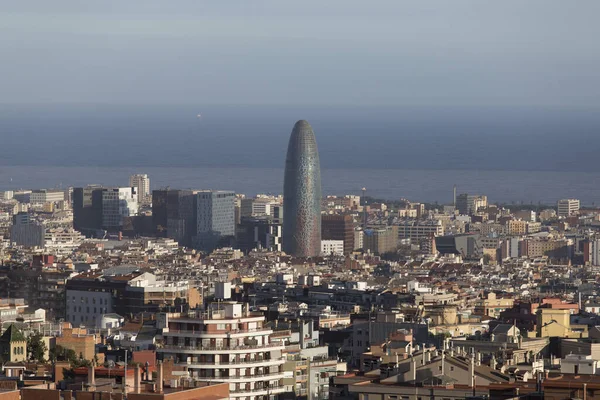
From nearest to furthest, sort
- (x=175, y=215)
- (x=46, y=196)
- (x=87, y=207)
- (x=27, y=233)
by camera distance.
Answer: (x=27, y=233) < (x=175, y=215) < (x=87, y=207) < (x=46, y=196)

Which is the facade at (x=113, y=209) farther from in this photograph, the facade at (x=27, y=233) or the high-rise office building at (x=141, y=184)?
the high-rise office building at (x=141, y=184)

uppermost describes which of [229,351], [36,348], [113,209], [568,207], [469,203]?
[469,203]

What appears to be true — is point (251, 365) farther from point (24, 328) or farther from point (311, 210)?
point (311, 210)

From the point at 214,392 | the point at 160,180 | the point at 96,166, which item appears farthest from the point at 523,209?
the point at 214,392

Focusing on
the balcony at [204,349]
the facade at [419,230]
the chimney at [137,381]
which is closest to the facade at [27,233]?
the facade at [419,230]

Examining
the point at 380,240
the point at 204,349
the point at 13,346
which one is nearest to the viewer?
the point at 204,349

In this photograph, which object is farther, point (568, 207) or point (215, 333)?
point (568, 207)

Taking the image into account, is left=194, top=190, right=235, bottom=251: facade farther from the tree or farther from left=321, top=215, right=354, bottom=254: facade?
the tree

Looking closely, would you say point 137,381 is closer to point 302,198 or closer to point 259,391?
point 259,391


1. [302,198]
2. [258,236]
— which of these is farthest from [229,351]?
[302,198]
